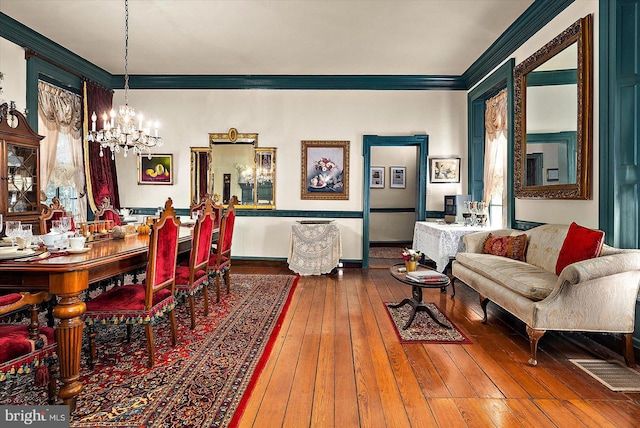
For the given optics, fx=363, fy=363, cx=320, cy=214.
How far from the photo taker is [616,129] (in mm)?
2977

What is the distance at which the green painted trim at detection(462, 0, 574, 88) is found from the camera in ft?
12.6

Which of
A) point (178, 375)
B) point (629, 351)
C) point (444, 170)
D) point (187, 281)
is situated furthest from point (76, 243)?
point (444, 170)

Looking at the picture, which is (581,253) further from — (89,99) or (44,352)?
(89,99)

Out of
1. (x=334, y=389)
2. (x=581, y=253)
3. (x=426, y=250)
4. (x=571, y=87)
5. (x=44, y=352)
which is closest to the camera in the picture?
(x=44, y=352)

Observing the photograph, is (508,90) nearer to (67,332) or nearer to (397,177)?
(397,177)

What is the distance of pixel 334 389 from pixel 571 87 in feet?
11.5

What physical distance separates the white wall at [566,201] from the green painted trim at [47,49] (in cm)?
626

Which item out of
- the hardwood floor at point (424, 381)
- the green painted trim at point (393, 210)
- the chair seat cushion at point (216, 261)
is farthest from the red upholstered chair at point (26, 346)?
the green painted trim at point (393, 210)

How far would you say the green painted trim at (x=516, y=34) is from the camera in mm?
3848

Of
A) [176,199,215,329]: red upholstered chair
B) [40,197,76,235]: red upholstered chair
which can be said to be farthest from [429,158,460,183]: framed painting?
[40,197,76,235]: red upholstered chair

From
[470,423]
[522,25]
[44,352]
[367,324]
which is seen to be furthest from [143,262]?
[522,25]

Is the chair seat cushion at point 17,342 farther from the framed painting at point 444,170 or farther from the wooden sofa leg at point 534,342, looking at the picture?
the framed painting at point 444,170

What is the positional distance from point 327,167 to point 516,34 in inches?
131

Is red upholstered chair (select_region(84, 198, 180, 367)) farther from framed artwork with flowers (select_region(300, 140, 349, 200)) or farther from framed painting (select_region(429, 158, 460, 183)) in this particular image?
framed painting (select_region(429, 158, 460, 183))
